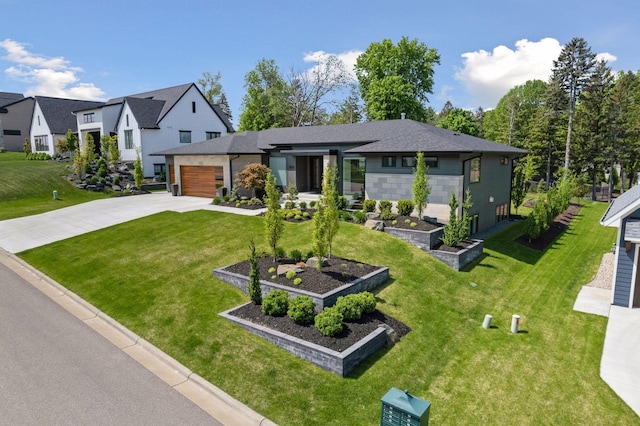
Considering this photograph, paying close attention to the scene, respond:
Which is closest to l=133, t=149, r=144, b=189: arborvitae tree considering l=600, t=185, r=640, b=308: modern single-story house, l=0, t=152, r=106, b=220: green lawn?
l=0, t=152, r=106, b=220: green lawn

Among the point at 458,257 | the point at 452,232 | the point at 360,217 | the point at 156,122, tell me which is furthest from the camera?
the point at 156,122

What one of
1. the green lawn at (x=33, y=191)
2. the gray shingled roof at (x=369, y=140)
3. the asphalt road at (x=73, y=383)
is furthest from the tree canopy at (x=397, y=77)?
the asphalt road at (x=73, y=383)

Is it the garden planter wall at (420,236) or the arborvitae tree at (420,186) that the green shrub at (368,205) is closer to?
the arborvitae tree at (420,186)

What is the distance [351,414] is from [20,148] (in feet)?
223

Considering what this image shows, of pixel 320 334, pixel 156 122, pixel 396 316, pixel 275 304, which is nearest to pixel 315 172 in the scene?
pixel 156 122

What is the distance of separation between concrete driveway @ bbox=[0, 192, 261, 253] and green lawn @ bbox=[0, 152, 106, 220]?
2.73 metres

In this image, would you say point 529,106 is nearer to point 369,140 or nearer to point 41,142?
point 369,140

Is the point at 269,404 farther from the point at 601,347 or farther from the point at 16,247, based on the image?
the point at 16,247

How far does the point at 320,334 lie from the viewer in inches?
410

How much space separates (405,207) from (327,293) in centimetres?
1046

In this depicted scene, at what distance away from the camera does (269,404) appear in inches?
328

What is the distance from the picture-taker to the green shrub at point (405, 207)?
20953mm

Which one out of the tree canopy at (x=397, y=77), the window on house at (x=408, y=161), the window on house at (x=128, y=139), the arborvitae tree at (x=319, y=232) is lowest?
→ the arborvitae tree at (x=319, y=232)

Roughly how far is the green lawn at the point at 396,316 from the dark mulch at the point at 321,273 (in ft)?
3.16
